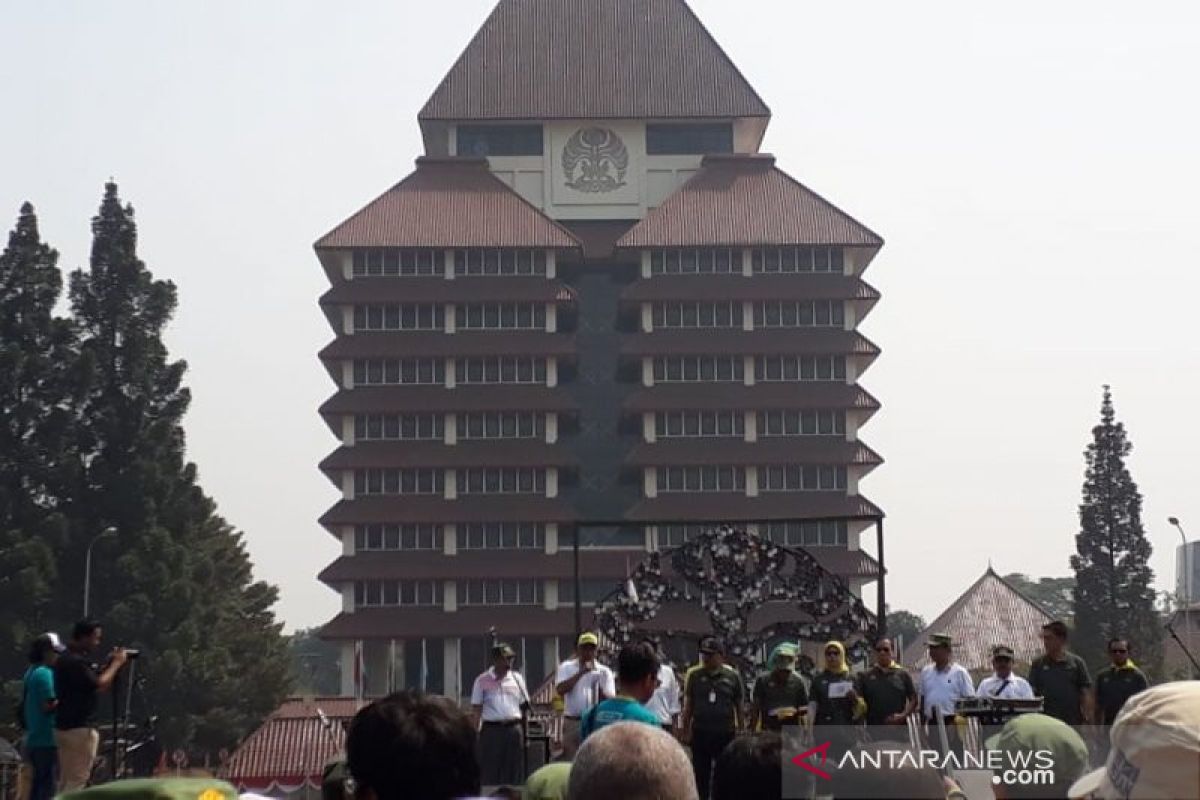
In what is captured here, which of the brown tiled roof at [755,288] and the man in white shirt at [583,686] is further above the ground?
the brown tiled roof at [755,288]

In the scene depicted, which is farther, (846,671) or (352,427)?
(352,427)

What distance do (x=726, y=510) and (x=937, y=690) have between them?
224 ft

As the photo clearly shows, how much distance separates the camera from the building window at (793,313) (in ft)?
279

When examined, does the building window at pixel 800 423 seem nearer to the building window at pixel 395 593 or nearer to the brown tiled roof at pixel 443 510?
the brown tiled roof at pixel 443 510

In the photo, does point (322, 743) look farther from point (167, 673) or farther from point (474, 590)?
point (474, 590)

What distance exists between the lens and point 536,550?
82500 millimetres

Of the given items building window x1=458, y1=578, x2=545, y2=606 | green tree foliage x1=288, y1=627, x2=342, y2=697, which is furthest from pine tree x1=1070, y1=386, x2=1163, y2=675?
green tree foliage x1=288, y1=627, x2=342, y2=697

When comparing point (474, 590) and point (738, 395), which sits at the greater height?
point (738, 395)

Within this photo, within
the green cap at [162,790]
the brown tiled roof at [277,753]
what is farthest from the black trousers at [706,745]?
the brown tiled roof at [277,753]

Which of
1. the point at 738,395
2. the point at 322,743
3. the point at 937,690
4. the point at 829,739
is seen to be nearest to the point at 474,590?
the point at 738,395

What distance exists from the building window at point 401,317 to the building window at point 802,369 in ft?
46.3

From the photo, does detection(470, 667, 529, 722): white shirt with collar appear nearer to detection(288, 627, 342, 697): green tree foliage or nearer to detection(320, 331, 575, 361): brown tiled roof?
detection(320, 331, 575, 361): brown tiled roof

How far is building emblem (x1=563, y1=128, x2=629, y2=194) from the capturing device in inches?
3765

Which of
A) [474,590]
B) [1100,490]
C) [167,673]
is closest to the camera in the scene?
[167,673]
